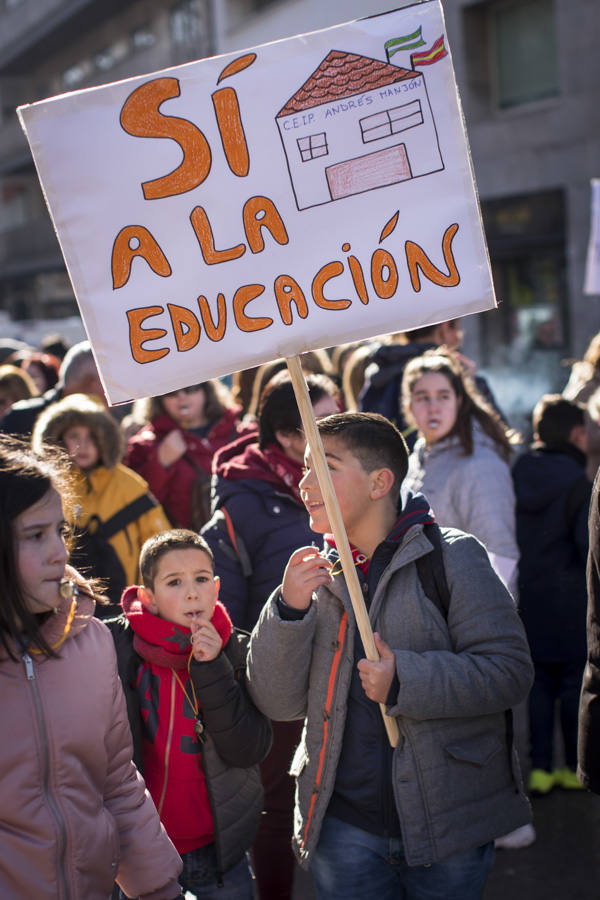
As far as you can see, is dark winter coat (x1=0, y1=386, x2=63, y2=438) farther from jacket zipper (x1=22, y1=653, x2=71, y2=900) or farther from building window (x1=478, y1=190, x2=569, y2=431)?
building window (x1=478, y1=190, x2=569, y2=431)

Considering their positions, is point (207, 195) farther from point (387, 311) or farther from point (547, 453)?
point (547, 453)

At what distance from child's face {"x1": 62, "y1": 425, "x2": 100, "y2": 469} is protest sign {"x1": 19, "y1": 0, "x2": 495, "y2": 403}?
2.28 m

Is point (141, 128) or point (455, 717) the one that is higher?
point (141, 128)

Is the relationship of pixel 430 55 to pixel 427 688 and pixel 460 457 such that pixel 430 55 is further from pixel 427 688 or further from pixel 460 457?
pixel 460 457

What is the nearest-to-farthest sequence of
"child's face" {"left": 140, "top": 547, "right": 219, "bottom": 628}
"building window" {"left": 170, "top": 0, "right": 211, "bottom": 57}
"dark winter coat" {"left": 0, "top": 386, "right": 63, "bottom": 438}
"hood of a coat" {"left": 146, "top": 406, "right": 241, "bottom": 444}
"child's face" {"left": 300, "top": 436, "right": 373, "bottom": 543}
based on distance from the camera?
1. "child's face" {"left": 300, "top": 436, "right": 373, "bottom": 543}
2. "child's face" {"left": 140, "top": 547, "right": 219, "bottom": 628}
3. "hood of a coat" {"left": 146, "top": 406, "right": 241, "bottom": 444}
4. "dark winter coat" {"left": 0, "top": 386, "right": 63, "bottom": 438}
5. "building window" {"left": 170, "top": 0, "right": 211, "bottom": 57}

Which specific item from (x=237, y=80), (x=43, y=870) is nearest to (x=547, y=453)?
(x=237, y=80)

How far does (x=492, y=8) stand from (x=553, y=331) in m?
4.86

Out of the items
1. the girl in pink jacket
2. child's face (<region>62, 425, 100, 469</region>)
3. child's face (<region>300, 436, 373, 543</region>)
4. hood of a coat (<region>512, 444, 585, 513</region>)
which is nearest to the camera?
the girl in pink jacket

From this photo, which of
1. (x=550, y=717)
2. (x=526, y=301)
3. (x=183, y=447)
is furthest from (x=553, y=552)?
(x=526, y=301)

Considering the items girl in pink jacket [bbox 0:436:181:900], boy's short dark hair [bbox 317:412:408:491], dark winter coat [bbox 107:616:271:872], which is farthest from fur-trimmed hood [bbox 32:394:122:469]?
girl in pink jacket [bbox 0:436:181:900]

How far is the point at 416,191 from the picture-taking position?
2.77m

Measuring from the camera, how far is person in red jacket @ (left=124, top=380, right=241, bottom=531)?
228 inches

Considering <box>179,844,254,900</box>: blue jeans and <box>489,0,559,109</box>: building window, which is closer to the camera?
<box>179,844,254,900</box>: blue jeans

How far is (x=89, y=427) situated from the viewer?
4977mm
